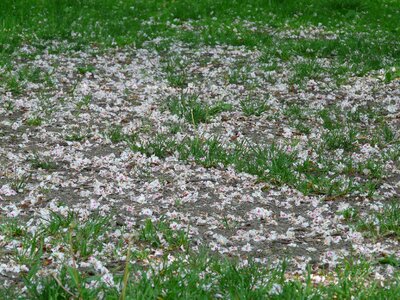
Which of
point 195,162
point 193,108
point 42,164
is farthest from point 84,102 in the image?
point 195,162

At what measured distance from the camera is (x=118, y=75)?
1143cm

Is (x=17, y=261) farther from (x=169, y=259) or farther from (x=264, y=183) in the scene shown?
(x=264, y=183)

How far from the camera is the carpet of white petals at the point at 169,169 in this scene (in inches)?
214

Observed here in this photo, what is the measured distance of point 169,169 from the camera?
7.12 m

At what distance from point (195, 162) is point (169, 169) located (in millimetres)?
389

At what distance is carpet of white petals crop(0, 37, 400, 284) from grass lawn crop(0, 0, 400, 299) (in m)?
0.03

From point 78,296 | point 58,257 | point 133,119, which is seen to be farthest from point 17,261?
point 133,119

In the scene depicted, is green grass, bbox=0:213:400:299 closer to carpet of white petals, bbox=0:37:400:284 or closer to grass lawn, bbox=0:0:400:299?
grass lawn, bbox=0:0:400:299

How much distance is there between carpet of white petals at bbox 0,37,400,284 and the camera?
5.43 meters

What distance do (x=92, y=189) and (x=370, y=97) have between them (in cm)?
572

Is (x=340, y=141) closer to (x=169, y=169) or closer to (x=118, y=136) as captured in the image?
(x=169, y=169)

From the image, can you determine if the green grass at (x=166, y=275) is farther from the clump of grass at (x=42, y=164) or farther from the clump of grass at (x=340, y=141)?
the clump of grass at (x=340, y=141)

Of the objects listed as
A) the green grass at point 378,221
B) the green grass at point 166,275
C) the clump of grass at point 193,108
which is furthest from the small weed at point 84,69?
the green grass at point 378,221

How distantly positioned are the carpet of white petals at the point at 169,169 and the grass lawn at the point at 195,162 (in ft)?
0.09
